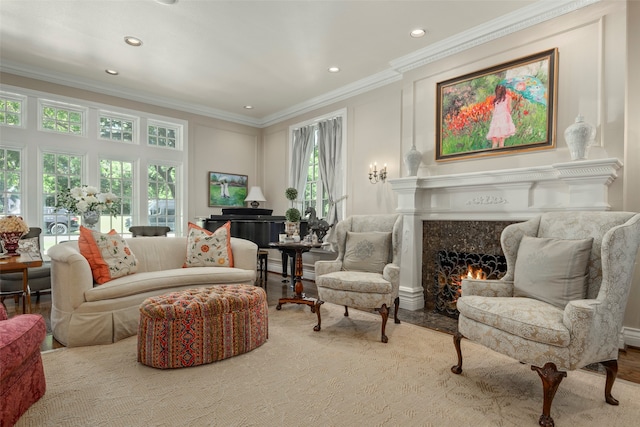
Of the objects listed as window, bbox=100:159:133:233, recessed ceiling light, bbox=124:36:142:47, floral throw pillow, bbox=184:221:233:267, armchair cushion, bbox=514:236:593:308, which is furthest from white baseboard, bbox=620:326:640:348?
window, bbox=100:159:133:233

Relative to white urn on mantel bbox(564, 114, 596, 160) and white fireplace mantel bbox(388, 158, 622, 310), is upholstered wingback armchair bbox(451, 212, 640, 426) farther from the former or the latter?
Result: white urn on mantel bbox(564, 114, 596, 160)

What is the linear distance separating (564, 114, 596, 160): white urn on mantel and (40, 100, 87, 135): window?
241 inches

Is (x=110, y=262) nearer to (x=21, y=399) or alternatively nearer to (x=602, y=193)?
(x=21, y=399)

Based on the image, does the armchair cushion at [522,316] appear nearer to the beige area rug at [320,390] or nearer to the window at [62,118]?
the beige area rug at [320,390]

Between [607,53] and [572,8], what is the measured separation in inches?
21.0

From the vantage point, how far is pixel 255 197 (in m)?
6.50

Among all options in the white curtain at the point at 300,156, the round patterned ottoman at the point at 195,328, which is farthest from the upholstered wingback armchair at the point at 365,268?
the white curtain at the point at 300,156

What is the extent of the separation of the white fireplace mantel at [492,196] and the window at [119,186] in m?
4.25

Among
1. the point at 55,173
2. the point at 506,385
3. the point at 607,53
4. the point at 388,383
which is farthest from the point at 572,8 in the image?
the point at 55,173

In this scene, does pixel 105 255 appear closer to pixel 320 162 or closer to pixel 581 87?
pixel 320 162

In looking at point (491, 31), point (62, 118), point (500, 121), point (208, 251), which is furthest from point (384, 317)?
point (62, 118)

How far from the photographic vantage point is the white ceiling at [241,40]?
3.28 m

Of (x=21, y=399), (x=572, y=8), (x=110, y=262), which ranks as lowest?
(x=21, y=399)

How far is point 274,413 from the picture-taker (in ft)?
6.09
